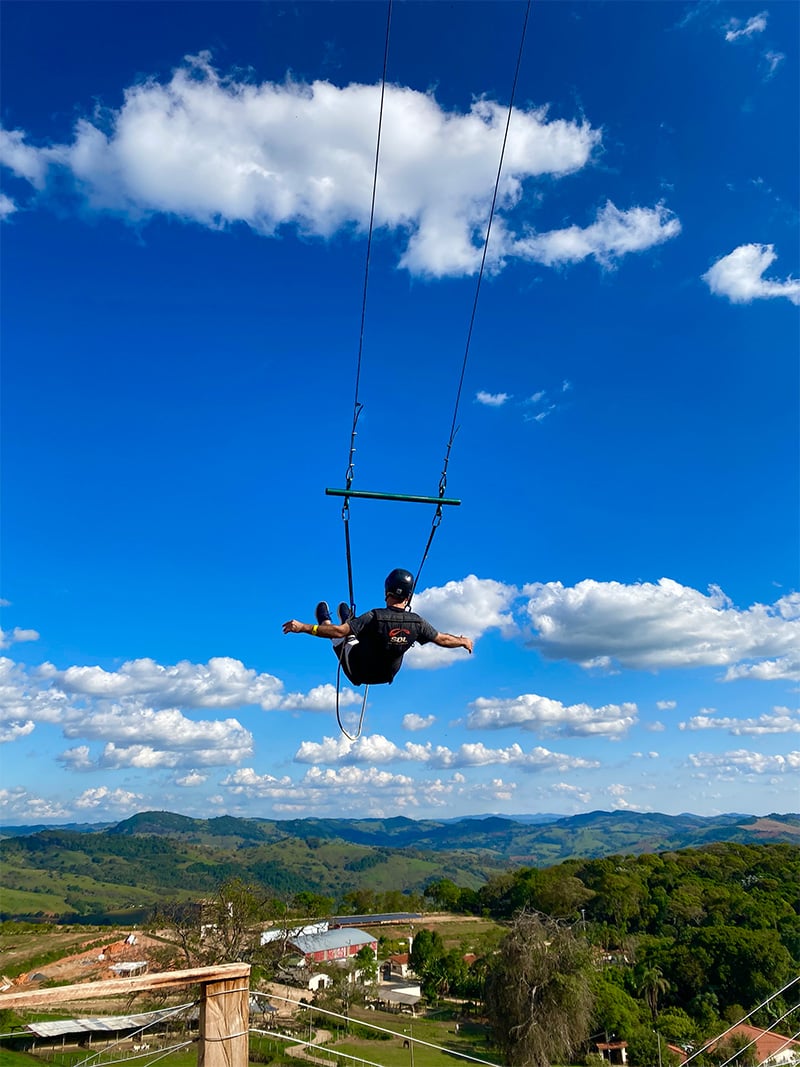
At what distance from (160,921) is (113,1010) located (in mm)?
14715

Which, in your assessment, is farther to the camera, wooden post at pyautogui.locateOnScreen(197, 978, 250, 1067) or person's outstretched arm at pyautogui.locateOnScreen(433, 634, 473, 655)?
person's outstretched arm at pyautogui.locateOnScreen(433, 634, 473, 655)

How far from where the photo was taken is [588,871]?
92625 millimetres

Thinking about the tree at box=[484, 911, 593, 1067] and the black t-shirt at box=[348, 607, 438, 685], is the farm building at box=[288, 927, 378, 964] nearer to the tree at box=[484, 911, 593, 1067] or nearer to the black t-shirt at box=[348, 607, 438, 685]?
the tree at box=[484, 911, 593, 1067]

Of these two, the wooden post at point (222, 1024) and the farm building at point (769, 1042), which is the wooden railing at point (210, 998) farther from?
the farm building at point (769, 1042)

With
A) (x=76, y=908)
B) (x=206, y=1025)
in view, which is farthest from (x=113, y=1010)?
(x=76, y=908)

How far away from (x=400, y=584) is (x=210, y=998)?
5.63m

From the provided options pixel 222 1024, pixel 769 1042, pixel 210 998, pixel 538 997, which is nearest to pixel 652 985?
pixel 769 1042

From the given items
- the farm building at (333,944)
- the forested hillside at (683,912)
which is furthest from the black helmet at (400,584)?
the farm building at (333,944)

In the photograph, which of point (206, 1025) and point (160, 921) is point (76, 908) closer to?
point (160, 921)

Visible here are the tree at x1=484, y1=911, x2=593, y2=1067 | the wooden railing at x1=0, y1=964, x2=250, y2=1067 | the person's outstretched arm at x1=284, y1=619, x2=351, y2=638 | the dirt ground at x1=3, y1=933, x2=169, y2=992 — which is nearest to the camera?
the wooden railing at x1=0, y1=964, x2=250, y2=1067

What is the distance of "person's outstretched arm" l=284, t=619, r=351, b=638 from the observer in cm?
812

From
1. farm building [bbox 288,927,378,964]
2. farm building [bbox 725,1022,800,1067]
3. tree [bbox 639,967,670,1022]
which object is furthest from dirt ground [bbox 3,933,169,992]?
farm building [bbox 725,1022,800,1067]

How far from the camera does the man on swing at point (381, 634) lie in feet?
28.5

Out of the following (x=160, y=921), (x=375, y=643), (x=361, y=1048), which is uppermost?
(x=375, y=643)
